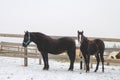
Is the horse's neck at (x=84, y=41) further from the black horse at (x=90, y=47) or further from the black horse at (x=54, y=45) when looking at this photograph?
the black horse at (x=54, y=45)

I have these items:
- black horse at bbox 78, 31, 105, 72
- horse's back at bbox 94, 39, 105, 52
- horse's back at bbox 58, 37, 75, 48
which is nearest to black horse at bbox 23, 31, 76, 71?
horse's back at bbox 58, 37, 75, 48

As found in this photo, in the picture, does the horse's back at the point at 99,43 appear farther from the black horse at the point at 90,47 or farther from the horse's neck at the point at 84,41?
the horse's neck at the point at 84,41

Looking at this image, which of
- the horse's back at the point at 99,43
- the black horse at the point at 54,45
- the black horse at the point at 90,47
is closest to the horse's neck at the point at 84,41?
the black horse at the point at 90,47

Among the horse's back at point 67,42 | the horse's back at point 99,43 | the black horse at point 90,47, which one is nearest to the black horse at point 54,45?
the horse's back at point 67,42

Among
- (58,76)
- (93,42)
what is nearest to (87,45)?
(93,42)

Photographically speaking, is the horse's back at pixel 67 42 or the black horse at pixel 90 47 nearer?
the black horse at pixel 90 47

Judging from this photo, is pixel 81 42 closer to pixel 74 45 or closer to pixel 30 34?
pixel 74 45

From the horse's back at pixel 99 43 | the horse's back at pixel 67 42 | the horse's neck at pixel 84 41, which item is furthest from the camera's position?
the horse's back at pixel 99 43

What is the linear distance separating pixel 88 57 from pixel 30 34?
237 cm

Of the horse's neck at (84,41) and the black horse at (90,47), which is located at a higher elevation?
the horse's neck at (84,41)

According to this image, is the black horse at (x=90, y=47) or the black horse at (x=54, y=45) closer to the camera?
the black horse at (x=90, y=47)

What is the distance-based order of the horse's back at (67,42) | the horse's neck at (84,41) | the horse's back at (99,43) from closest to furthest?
1. the horse's neck at (84,41)
2. the horse's back at (67,42)
3. the horse's back at (99,43)

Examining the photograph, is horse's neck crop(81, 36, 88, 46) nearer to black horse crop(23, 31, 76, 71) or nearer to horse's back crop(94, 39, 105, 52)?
black horse crop(23, 31, 76, 71)

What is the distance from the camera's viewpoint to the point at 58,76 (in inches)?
381
